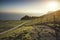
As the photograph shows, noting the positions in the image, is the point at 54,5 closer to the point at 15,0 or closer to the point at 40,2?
the point at 40,2

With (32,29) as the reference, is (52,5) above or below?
above

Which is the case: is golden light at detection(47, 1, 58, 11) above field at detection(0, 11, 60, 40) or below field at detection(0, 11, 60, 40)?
above

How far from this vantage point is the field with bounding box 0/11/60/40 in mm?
4121

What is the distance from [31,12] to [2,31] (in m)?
0.95

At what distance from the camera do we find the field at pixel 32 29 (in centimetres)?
412

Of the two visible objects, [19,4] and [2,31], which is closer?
[2,31]

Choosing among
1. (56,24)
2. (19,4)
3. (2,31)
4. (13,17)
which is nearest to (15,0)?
(19,4)

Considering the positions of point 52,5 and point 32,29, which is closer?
point 32,29

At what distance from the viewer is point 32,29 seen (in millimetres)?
4285

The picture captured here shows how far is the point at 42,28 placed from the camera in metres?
4.33

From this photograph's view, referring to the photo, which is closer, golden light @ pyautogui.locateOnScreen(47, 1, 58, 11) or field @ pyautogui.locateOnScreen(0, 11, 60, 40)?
field @ pyautogui.locateOnScreen(0, 11, 60, 40)

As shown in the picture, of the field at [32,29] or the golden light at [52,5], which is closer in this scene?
the field at [32,29]

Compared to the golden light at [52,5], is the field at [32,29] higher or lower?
lower

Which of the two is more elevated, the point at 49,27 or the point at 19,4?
the point at 19,4
